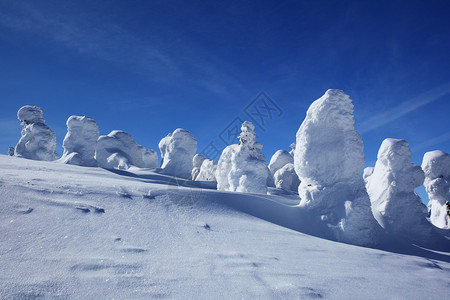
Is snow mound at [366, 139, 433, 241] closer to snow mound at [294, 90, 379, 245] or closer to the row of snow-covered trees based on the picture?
the row of snow-covered trees

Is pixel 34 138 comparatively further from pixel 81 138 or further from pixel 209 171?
pixel 209 171

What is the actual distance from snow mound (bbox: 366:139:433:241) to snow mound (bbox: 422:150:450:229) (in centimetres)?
691

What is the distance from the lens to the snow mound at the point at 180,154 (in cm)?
2728

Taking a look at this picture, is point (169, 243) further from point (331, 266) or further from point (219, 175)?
point (219, 175)

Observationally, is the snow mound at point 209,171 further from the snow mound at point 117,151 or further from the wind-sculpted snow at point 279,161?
the snow mound at point 117,151

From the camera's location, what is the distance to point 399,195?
1063cm

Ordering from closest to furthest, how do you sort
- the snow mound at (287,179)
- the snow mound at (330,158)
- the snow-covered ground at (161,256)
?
the snow-covered ground at (161,256)
the snow mound at (330,158)
the snow mound at (287,179)

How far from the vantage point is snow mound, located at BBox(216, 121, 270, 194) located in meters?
16.7

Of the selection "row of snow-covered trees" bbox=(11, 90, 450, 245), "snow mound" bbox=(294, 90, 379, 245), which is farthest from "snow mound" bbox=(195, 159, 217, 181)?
"snow mound" bbox=(294, 90, 379, 245)

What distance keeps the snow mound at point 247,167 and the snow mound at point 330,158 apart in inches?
281

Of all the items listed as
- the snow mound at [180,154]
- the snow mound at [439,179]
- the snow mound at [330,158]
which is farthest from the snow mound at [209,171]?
the snow mound at [330,158]

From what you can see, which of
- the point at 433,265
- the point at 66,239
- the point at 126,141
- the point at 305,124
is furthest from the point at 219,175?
the point at 126,141

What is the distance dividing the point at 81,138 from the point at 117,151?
7018 mm

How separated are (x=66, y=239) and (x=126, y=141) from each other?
29.8 metres
